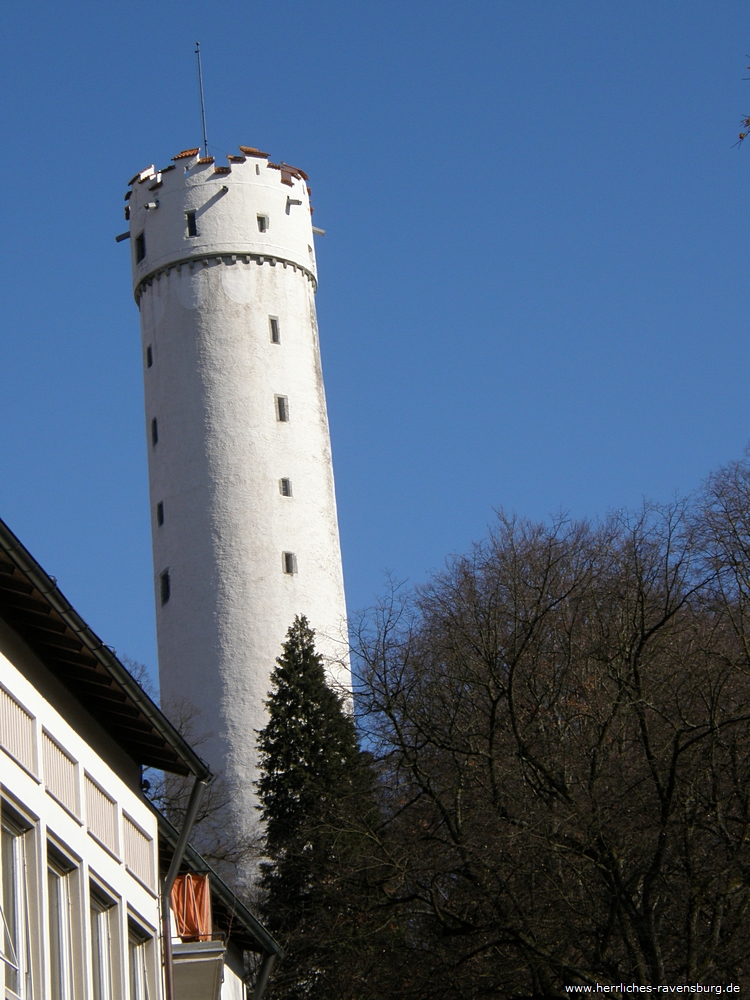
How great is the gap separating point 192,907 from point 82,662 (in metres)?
5.28

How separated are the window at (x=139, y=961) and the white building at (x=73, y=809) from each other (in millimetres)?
17

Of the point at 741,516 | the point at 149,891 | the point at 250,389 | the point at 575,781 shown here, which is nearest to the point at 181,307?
the point at 250,389

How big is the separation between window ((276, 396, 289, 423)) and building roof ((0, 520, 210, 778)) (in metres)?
38.5

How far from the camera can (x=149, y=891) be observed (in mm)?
15672

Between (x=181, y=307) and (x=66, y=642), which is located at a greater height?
(x=181, y=307)

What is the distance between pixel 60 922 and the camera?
42.1 feet

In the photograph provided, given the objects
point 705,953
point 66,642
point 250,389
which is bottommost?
point 705,953

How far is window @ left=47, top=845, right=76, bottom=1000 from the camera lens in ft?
41.5

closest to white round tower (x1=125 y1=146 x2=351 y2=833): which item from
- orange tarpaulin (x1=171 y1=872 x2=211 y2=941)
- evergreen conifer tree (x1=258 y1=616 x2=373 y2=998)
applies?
evergreen conifer tree (x1=258 y1=616 x2=373 y2=998)

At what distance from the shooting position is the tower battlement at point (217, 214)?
56.3 meters

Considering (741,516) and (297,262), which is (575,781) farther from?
(297,262)

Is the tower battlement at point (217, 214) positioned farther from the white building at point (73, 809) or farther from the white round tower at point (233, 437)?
the white building at point (73, 809)

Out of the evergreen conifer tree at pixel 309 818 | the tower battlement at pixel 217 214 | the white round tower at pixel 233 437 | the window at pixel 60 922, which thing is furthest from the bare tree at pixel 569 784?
the tower battlement at pixel 217 214

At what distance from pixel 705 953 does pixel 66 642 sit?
1074 cm
